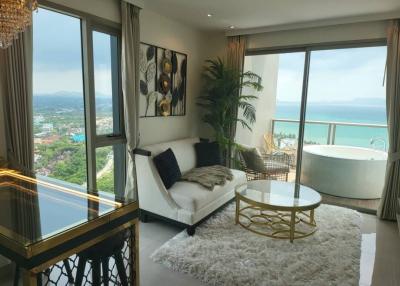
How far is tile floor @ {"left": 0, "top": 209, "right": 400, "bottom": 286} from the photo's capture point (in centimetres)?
215

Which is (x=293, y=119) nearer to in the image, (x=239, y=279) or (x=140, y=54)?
(x=140, y=54)

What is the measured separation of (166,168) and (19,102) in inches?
59.5

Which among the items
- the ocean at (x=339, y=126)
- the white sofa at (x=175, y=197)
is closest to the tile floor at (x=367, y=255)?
the white sofa at (x=175, y=197)

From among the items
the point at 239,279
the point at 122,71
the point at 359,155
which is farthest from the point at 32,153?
the point at 359,155

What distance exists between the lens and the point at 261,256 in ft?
8.00

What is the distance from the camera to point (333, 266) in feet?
7.65

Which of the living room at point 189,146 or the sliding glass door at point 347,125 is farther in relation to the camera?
the sliding glass door at point 347,125

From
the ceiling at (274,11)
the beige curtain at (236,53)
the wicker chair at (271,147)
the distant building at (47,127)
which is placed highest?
the ceiling at (274,11)

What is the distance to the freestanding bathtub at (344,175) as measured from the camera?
3932 mm

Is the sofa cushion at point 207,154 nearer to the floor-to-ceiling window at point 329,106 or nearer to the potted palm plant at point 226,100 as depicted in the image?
the potted palm plant at point 226,100

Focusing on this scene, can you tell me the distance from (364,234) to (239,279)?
177 cm

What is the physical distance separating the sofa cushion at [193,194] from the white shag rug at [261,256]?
30cm

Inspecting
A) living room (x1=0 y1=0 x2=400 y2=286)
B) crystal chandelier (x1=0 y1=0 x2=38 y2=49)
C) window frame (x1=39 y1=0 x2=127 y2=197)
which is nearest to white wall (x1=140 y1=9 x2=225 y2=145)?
living room (x1=0 y1=0 x2=400 y2=286)

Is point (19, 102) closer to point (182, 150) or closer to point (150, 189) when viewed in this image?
point (150, 189)
